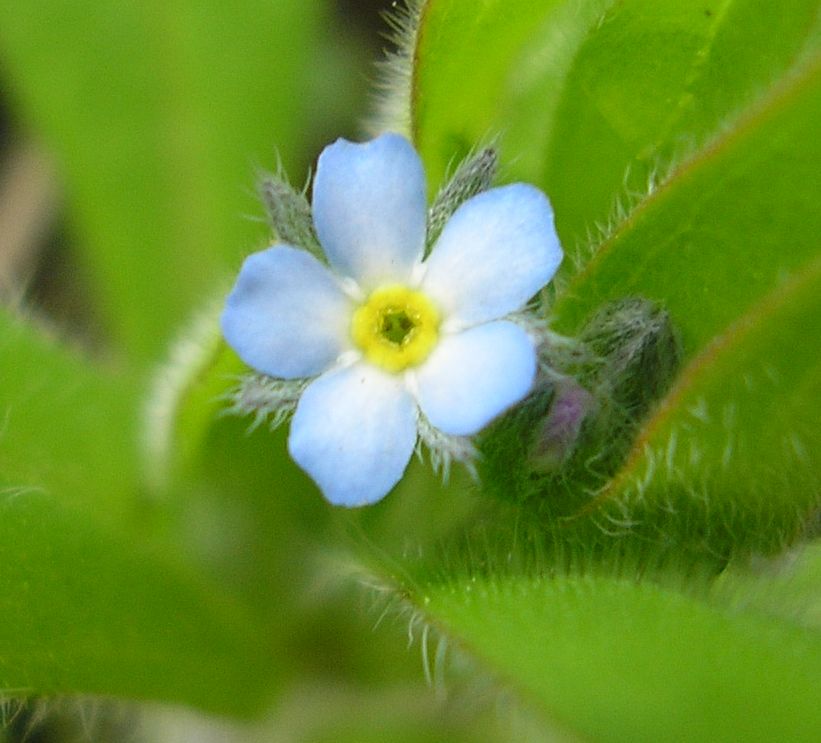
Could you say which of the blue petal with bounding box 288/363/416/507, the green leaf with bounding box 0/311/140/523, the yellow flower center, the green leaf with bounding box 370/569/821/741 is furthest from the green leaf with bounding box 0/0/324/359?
the green leaf with bounding box 370/569/821/741

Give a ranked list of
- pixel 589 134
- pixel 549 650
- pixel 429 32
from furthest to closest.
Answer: pixel 589 134 < pixel 429 32 < pixel 549 650

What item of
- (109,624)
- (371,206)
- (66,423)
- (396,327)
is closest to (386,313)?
(396,327)

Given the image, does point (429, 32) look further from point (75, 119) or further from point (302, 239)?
point (75, 119)

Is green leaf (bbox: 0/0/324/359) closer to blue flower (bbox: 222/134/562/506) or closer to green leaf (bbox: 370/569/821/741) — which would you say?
blue flower (bbox: 222/134/562/506)

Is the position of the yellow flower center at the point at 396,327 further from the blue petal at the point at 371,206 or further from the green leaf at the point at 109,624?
the green leaf at the point at 109,624

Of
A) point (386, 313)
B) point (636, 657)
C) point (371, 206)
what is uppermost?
point (371, 206)

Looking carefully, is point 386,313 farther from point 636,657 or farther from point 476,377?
point 636,657

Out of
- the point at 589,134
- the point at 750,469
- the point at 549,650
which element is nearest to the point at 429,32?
the point at 589,134
